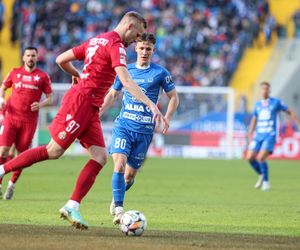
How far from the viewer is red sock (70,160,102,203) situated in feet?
35.5

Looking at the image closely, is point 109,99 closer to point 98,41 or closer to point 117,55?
point 98,41

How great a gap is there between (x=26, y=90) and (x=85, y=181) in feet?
21.1

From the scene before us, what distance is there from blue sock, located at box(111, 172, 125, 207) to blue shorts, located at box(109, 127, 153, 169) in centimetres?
58

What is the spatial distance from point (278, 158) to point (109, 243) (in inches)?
1043

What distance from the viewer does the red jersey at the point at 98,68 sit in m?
10.6

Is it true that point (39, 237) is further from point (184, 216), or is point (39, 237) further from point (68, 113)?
point (184, 216)

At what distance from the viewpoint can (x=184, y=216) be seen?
13508mm

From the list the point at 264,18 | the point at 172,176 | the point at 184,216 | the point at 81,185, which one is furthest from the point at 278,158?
the point at 81,185

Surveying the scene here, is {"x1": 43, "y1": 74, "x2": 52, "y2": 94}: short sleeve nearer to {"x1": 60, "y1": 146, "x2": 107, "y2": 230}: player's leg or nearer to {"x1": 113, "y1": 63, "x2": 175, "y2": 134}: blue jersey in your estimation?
{"x1": 113, "y1": 63, "x2": 175, "y2": 134}: blue jersey

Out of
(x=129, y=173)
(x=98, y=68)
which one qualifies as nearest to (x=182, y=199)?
(x=129, y=173)

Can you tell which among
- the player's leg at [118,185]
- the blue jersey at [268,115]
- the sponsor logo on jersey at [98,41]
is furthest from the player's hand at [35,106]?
the blue jersey at [268,115]

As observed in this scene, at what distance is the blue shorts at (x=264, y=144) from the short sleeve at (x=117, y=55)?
11.7 metres

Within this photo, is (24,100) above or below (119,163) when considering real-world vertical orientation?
above

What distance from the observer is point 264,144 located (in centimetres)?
2183
